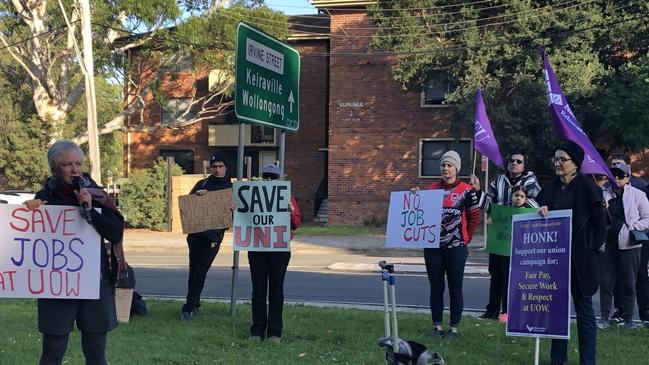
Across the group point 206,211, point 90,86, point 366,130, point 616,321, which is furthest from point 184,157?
point 616,321

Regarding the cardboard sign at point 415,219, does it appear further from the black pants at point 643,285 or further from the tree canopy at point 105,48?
the tree canopy at point 105,48

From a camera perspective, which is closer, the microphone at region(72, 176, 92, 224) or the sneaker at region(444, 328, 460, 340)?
the microphone at region(72, 176, 92, 224)

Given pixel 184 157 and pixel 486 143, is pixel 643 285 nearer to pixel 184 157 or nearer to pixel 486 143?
pixel 486 143

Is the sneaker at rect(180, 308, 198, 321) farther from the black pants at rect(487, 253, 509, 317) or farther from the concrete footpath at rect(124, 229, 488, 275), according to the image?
the concrete footpath at rect(124, 229, 488, 275)

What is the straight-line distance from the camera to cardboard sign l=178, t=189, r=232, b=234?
7191mm

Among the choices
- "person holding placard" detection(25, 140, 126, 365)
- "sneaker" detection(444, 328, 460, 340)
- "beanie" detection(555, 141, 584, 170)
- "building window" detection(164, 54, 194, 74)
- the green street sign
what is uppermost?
"building window" detection(164, 54, 194, 74)

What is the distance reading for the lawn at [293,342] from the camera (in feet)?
A: 19.8

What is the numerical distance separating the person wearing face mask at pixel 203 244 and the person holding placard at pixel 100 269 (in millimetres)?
3188

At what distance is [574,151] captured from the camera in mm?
5809

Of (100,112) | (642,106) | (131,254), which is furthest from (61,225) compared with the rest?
(100,112)

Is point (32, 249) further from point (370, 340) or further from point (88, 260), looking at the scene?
point (370, 340)

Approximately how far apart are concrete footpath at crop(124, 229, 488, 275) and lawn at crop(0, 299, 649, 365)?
265 inches

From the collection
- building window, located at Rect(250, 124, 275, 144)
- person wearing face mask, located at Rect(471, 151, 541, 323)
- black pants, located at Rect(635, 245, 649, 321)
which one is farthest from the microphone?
building window, located at Rect(250, 124, 275, 144)

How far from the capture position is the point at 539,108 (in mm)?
21391
